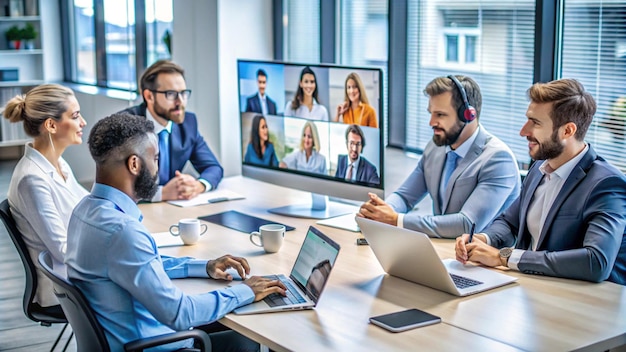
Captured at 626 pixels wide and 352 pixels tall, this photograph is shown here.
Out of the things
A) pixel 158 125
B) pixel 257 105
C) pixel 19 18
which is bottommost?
pixel 158 125

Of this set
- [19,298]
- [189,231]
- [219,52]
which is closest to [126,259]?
[189,231]

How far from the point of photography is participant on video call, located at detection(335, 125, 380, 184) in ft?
10.8

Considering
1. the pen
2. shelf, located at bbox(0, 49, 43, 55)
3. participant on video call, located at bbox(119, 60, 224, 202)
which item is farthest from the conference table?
shelf, located at bbox(0, 49, 43, 55)

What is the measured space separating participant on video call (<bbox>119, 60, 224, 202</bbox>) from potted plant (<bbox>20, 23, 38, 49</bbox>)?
5.24 meters

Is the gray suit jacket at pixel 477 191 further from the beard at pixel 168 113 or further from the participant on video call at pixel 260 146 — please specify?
the beard at pixel 168 113

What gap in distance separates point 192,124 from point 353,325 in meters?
2.20

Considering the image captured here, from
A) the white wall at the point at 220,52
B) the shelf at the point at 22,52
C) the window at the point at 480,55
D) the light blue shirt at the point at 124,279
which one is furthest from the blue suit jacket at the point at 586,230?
the shelf at the point at 22,52

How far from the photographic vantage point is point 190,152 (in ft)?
13.5

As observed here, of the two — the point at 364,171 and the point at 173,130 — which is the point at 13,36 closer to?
the point at 173,130

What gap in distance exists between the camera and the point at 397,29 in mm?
4598

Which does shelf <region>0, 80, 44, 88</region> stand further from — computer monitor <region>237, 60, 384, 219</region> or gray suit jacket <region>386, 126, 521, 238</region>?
gray suit jacket <region>386, 126, 521, 238</region>

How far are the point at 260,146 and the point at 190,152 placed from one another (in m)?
0.53

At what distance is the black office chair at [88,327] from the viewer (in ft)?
7.06

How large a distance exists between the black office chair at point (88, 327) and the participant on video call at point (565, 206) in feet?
3.29
